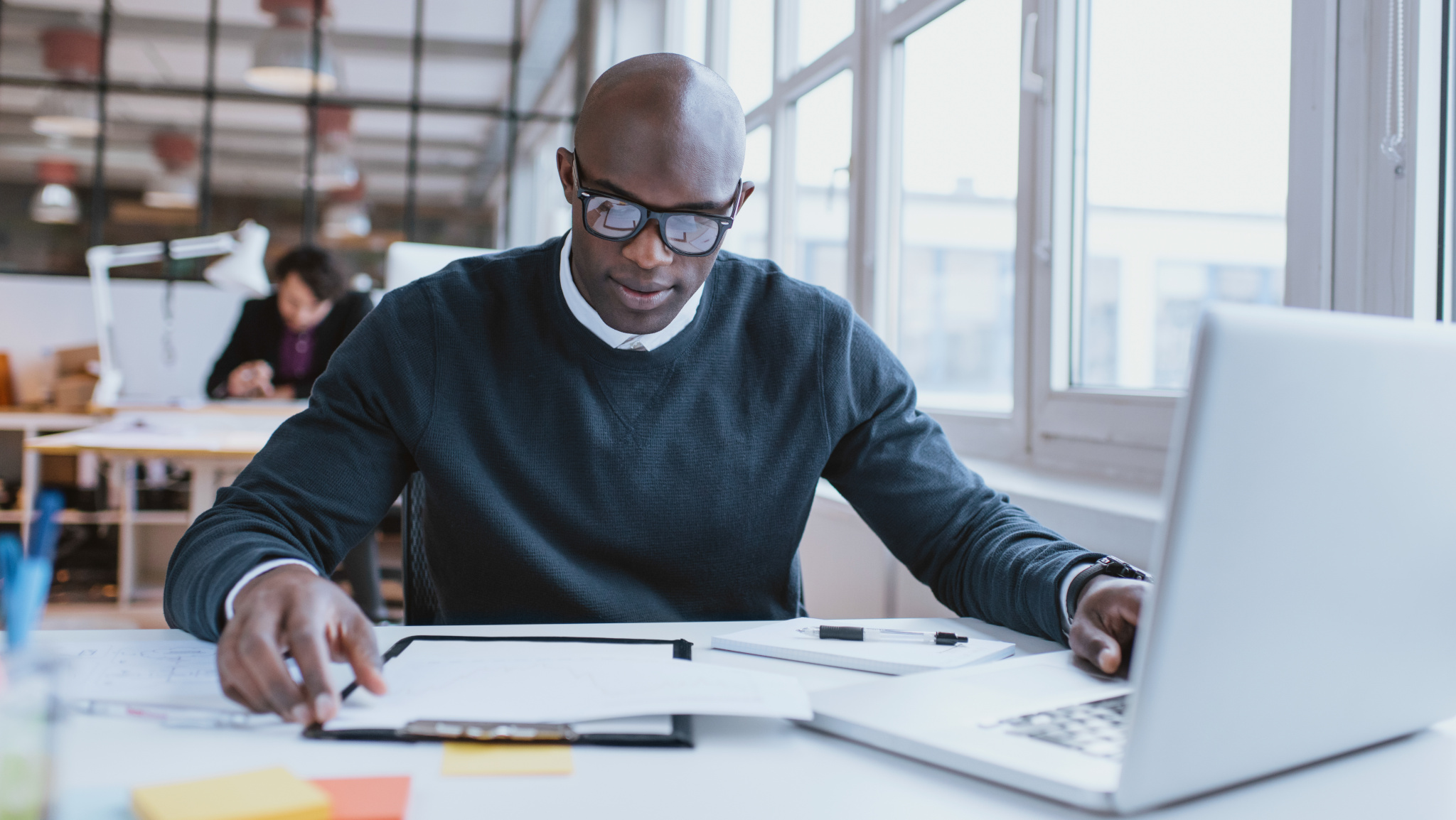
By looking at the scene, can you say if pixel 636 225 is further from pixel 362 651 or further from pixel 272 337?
pixel 272 337

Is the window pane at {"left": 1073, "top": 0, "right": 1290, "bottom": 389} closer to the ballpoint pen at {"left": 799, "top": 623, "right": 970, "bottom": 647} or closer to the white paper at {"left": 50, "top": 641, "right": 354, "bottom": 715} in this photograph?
the ballpoint pen at {"left": 799, "top": 623, "right": 970, "bottom": 647}

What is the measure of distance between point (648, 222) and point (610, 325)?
0.54 ft

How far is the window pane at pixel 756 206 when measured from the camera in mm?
3762

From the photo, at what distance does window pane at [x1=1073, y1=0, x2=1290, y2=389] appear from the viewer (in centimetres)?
153

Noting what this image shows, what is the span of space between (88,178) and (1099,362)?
5.61 m

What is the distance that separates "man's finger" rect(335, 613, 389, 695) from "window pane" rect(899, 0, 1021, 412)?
5.49ft

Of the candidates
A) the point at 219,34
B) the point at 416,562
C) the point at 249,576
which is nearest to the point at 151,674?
the point at 249,576

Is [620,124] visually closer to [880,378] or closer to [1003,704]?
[880,378]

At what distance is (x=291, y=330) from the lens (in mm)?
4121

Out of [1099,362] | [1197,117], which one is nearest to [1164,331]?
[1099,362]

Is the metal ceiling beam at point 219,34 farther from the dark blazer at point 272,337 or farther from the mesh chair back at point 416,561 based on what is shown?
the mesh chair back at point 416,561

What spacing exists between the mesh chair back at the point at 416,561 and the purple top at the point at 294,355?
3.03 meters

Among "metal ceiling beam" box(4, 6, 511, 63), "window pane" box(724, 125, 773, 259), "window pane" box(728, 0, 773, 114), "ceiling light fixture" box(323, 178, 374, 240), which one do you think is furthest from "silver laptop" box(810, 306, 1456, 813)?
"metal ceiling beam" box(4, 6, 511, 63)

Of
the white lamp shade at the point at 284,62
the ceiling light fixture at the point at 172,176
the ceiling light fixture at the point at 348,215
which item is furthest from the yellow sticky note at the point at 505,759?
the ceiling light fixture at the point at 172,176
